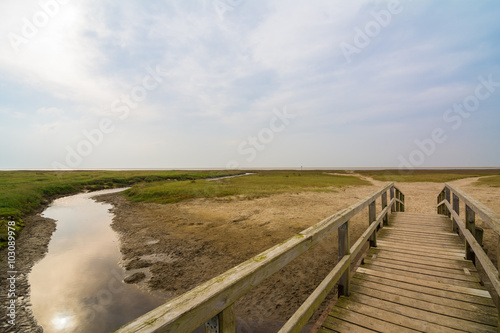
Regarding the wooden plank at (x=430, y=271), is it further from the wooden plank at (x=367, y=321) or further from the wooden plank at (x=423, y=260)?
the wooden plank at (x=367, y=321)

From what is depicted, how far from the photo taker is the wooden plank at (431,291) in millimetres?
3523

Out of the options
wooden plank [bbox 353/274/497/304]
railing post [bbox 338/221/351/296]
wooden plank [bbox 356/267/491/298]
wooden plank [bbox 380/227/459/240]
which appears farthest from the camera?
wooden plank [bbox 380/227/459/240]

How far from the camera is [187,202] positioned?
1981 centimetres

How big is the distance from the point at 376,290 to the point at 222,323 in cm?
354

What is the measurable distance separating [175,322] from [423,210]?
18006mm

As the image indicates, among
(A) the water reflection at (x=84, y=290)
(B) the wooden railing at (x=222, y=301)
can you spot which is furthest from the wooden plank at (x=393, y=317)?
(A) the water reflection at (x=84, y=290)

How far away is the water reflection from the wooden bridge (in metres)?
4.79

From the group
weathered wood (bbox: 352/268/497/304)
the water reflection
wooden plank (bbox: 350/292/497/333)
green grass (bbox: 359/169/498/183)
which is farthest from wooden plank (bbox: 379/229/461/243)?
green grass (bbox: 359/169/498/183)

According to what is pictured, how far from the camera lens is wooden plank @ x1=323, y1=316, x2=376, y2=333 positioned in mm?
3084

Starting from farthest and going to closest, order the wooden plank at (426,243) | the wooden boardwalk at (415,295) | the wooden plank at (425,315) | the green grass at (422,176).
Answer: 1. the green grass at (422,176)
2. the wooden plank at (426,243)
3. the wooden boardwalk at (415,295)
4. the wooden plank at (425,315)

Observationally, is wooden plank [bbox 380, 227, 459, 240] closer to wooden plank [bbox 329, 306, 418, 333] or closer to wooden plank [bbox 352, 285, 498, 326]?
wooden plank [bbox 352, 285, 498, 326]

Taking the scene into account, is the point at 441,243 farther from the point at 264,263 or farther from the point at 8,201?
the point at 8,201

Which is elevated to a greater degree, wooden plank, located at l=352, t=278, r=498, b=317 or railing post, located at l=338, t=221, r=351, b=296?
railing post, located at l=338, t=221, r=351, b=296

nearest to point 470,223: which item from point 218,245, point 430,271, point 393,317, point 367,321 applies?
point 430,271
